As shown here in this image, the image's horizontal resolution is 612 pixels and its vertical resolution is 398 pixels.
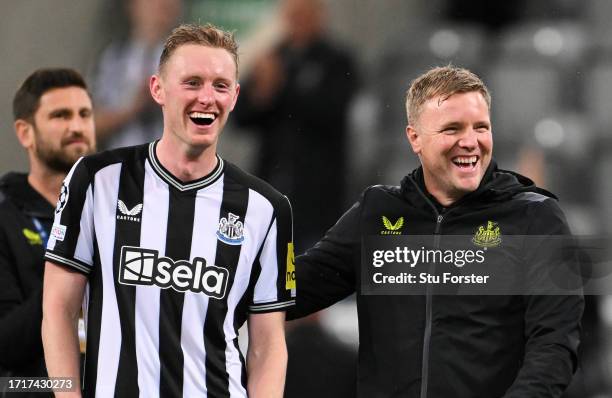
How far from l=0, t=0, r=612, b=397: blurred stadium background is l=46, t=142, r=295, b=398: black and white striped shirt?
109cm

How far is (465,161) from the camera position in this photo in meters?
2.38

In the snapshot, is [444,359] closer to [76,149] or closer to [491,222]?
[491,222]

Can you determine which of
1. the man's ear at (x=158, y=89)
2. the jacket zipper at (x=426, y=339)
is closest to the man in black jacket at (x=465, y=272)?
the jacket zipper at (x=426, y=339)

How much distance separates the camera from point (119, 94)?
11.2 ft

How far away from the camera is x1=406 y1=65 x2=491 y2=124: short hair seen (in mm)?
2393

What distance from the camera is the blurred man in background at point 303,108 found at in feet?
11.9

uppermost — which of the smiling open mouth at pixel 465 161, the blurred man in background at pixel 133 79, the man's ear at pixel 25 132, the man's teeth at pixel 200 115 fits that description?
the blurred man in background at pixel 133 79

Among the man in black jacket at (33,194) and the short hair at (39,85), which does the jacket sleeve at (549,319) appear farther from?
the short hair at (39,85)

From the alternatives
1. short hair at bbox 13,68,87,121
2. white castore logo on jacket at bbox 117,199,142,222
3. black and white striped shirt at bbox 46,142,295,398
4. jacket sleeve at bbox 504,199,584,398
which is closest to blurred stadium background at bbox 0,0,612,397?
short hair at bbox 13,68,87,121

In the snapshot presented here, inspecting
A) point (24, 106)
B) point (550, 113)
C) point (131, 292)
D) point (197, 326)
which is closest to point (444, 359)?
point (197, 326)

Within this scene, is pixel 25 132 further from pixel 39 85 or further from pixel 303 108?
pixel 303 108

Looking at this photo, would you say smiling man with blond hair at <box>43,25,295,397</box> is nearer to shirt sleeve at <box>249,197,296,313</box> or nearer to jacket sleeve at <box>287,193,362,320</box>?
shirt sleeve at <box>249,197,296,313</box>

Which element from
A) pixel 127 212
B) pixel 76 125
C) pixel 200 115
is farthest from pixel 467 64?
pixel 127 212

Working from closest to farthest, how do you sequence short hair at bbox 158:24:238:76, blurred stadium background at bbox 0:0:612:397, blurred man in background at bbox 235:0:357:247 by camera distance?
short hair at bbox 158:24:238:76
blurred stadium background at bbox 0:0:612:397
blurred man in background at bbox 235:0:357:247
